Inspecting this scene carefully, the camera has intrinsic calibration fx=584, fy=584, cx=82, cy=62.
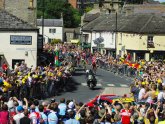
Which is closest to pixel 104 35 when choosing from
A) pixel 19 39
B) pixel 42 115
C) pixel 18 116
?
pixel 19 39

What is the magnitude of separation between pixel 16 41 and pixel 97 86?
729cm

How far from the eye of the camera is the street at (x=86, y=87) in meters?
39.2

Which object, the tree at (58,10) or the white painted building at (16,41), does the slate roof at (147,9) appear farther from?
the tree at (58,10)

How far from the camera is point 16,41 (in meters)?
45.2

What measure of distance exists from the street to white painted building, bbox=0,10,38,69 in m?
4.17

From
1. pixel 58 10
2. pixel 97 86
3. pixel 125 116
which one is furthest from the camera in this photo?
pixel 58 10

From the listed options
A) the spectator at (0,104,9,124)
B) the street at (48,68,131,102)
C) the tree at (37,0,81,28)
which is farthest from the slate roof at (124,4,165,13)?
the spectator at (0,104,9,124)

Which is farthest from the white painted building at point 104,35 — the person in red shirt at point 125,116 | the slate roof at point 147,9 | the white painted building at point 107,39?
the person in red shirt at point 125,116

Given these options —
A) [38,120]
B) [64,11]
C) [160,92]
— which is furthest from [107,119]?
[64,11]

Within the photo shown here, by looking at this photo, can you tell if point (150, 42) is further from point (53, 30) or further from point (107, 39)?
point (53, 30)

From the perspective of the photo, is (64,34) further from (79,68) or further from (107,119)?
(107,119)

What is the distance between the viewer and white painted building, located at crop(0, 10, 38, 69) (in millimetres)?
45094

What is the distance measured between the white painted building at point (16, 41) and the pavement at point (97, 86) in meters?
4.12

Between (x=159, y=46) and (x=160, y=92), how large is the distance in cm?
4964
